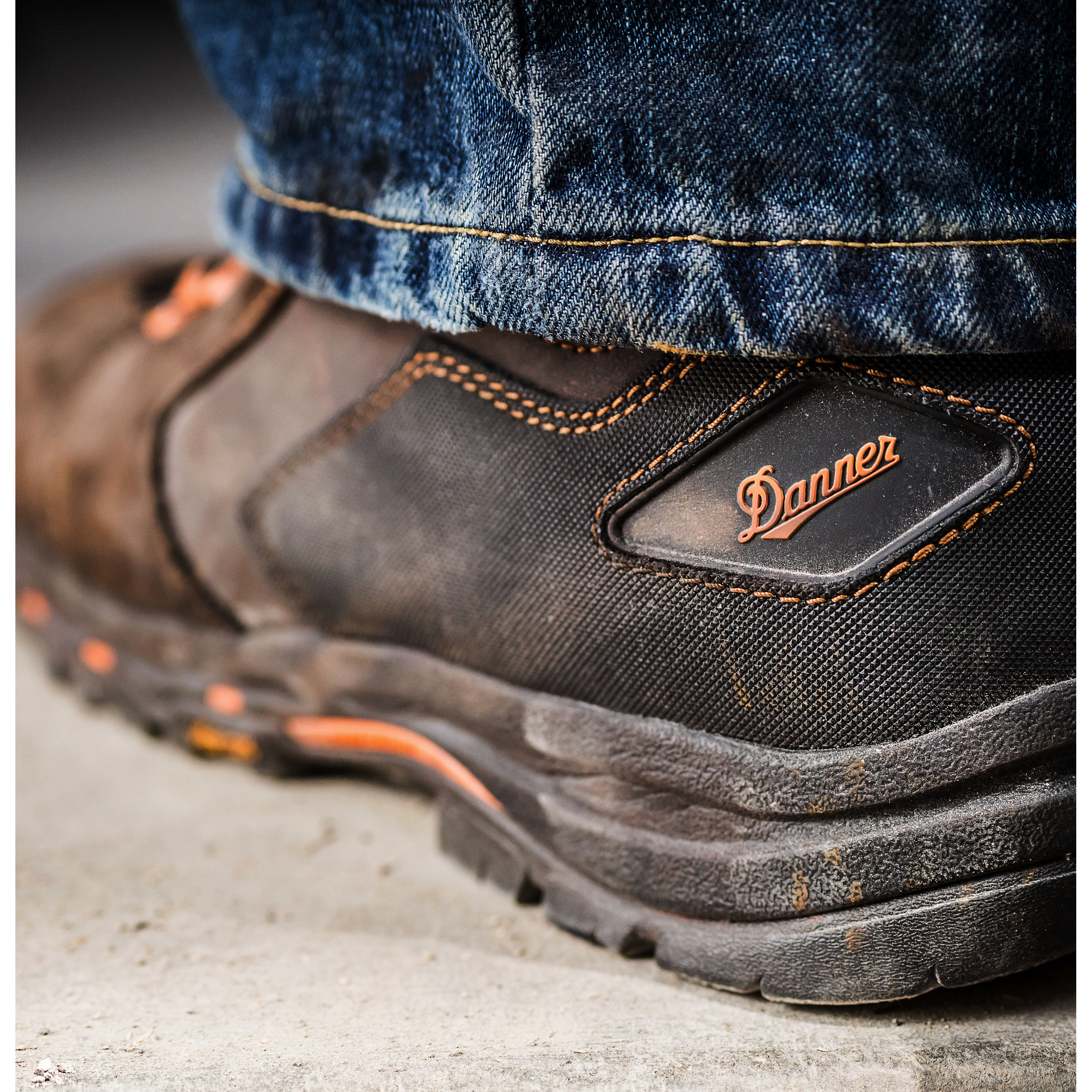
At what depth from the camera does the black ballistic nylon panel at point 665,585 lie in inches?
19.3

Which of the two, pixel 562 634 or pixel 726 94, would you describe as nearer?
pixel 726 94

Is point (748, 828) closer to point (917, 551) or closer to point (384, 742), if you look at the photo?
point (917, 551)

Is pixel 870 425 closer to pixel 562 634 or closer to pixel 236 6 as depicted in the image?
pixel 562 634

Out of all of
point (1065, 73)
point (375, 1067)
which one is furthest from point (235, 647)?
point (1065, 73)

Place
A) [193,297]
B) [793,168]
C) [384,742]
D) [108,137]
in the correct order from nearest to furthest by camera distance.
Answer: [793,168], [384,742], [193,297], [108,137]

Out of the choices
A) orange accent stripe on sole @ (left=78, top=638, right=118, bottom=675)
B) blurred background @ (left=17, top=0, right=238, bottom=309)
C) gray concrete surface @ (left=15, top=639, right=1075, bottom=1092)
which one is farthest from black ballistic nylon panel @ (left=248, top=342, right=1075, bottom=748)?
blurred background @ (left=17, top=0, right=238, bottom=309)

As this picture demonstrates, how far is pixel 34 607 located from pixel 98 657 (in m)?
0.12

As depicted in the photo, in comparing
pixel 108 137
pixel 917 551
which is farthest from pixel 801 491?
pixel 108 137

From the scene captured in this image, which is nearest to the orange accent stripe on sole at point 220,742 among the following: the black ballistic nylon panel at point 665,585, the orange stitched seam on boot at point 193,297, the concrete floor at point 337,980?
the concrete floor at point 337,980

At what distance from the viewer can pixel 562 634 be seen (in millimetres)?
583

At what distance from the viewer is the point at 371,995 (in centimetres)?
54

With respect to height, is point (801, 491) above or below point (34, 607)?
above
